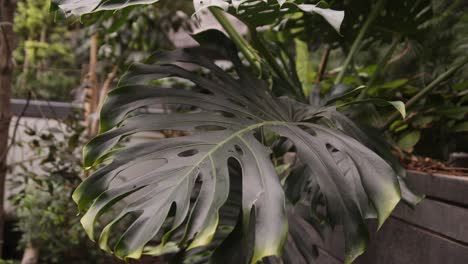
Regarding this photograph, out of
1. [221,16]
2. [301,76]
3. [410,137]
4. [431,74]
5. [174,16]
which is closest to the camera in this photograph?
[221,16]

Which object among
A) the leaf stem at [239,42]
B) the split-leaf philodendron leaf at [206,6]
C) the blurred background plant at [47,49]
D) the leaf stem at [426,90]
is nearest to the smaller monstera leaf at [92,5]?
the split-leaf philodendron leaf at [206,6]

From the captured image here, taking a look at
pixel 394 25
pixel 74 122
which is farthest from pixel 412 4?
pixel 74 122

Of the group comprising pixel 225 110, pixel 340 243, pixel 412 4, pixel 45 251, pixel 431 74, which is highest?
pixel 412 4

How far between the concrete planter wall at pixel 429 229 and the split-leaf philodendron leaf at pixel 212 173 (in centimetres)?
13

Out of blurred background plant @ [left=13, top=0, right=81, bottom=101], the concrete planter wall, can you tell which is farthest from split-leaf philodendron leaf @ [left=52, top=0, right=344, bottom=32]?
blurred background plant @ [left=13, top=0, right=81, bottom=101]

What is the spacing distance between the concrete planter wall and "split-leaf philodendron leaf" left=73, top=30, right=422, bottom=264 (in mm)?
127

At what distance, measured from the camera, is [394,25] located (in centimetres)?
148

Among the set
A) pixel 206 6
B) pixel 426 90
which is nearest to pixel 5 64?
pixel 206 6

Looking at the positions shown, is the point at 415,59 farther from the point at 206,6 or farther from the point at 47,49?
the point at 47,49

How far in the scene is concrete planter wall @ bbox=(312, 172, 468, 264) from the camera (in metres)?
1.01

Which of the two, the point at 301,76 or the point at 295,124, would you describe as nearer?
the point at 295,124

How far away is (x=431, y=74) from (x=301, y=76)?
1.74ft

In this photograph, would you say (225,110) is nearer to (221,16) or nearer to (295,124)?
(295,124)

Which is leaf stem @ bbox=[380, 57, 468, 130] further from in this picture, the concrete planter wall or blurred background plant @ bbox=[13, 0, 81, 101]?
blurred background plant @ bbox=[13, 0, 81, 101]
